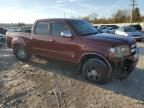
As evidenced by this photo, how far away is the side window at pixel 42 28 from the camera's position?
8.51 m

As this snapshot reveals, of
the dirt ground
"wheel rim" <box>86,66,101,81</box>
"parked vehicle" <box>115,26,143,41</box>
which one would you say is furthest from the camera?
"parked vehicle" <box>115,26,143,41</box>

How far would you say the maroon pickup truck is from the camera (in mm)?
6711

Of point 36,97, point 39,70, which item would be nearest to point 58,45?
point 39,70

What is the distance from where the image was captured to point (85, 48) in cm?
Result: 716

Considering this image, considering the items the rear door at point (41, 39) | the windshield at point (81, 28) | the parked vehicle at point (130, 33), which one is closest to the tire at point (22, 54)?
the rear door at point (41, 39)

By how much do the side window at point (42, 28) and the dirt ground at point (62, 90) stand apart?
1.43 metres

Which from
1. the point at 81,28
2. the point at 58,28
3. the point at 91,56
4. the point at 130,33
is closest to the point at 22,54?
the point at 58,28

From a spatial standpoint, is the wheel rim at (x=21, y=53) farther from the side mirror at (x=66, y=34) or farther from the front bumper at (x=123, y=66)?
the front bumper at (x=123, y=66)

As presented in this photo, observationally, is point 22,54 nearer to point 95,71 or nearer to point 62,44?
point 62,44

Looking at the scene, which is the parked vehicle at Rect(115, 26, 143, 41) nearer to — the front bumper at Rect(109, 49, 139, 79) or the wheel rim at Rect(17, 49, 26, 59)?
the wheel rim at Rect(17, 49, 26, 59)

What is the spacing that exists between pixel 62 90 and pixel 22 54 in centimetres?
395

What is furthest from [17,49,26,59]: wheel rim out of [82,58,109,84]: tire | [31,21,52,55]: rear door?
[82,58,109,84]: tire

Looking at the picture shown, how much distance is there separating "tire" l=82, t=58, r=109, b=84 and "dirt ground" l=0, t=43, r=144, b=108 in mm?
185

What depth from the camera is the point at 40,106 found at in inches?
218
